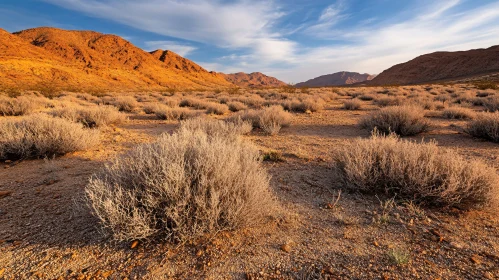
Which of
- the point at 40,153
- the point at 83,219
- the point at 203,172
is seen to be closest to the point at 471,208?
the point at 203,172

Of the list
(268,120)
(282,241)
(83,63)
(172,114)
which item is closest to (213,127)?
(268,120)

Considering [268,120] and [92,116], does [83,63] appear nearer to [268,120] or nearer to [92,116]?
[92,116]

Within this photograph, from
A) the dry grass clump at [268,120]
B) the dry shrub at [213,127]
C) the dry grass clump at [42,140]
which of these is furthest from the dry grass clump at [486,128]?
the dry grass clump at [42,140]

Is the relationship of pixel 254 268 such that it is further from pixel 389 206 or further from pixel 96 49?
pixel 96 49

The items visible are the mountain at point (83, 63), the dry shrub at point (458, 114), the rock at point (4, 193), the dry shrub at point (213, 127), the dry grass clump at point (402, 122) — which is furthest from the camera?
the mountain at point (83, 63)

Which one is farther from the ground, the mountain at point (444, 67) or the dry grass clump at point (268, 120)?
the mountain at point (444, 67)

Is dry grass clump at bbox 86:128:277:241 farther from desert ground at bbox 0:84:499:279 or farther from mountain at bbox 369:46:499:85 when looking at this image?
mountain at bbox 369:46:499:85

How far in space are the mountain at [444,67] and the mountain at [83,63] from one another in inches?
2513

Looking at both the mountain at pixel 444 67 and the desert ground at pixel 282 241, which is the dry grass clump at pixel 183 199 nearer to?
the desert ground at pixel 282 241

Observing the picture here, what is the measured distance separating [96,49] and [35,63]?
32914mm

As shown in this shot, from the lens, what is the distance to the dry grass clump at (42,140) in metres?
4.42

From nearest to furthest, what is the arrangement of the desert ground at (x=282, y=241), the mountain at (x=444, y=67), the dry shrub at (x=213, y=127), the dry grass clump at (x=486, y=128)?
1. the desert ground at (x=282, y=241)
2. the dry shrub at (x=213, y=127)
3. the dry grass clump at (x=486, y=128)
4. the mountain at (x=444, y=67)

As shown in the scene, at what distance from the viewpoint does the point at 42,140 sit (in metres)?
4.56

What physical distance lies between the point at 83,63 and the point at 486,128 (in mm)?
75971
